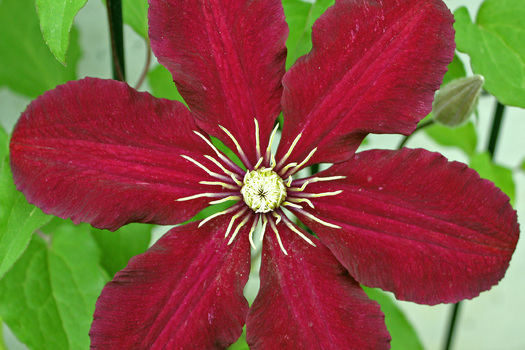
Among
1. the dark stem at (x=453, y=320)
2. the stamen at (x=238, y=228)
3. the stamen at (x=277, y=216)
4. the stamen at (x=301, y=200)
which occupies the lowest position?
the stamen at (x=238, y=228)

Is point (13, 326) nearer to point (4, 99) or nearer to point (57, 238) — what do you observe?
point (57, 238)

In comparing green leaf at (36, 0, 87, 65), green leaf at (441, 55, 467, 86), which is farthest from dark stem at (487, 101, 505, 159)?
green leaf at (36, 0, 87, 65)

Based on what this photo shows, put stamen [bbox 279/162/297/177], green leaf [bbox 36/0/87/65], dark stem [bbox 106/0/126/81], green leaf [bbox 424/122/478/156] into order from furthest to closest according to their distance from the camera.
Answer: green leaf [bbox 424/122/478/156] → dark stem [bbox 106/0/126/81] → stamen [bbox 279/162/297/177] → green leaf [bbox 36/0/87/65]

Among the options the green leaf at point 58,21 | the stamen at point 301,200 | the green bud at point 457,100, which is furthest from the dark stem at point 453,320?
the green leaf at point 58,21

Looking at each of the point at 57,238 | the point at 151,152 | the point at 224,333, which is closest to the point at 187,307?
the point at 224,333

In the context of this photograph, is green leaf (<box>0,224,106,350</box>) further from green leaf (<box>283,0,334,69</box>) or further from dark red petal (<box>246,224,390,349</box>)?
green leaf (<box>283,0,334,69</box>)

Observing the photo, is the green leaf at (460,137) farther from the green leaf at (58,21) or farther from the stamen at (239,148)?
the green leaf at (58,21)

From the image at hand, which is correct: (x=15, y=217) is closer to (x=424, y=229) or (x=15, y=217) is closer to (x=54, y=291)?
(x=54, y=291)
